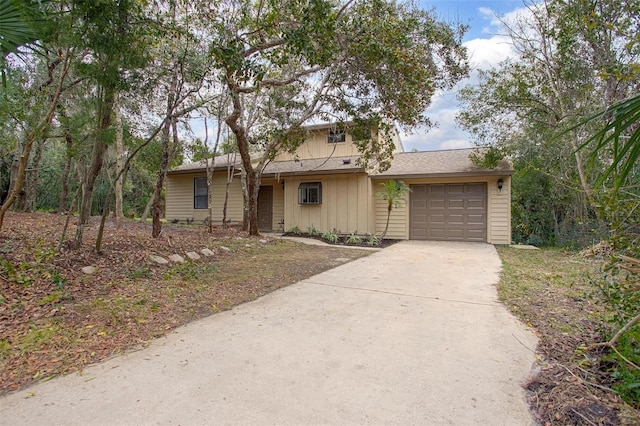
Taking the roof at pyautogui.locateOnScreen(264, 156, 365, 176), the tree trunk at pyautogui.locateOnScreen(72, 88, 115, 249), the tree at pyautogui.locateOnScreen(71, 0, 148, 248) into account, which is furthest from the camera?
the roof at pyautogui.locateOnScreen(264, 156, 365, 176)

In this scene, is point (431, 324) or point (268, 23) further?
point (268, 23)

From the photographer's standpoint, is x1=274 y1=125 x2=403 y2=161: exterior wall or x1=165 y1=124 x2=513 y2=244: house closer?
x1=165 y1=124 x2=513 y2=244: house

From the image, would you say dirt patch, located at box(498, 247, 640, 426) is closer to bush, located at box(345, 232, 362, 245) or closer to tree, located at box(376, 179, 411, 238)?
tree, located at box(376, 179, 411, 238)

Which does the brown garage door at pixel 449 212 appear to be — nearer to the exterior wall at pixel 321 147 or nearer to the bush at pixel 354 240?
the bush at pixel 354 240

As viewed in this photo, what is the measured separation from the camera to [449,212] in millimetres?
11320

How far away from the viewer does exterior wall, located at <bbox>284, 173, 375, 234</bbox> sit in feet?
38.2

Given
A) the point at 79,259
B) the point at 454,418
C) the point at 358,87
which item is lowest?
the point at 454,418

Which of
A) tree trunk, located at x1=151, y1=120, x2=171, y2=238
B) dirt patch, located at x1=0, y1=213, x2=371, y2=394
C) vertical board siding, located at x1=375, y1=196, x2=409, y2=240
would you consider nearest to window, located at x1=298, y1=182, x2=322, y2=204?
vertical board siding, located at x1=375, y1=196, x2=409, y2=240

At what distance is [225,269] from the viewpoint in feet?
20.1

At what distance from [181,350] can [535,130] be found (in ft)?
36.8

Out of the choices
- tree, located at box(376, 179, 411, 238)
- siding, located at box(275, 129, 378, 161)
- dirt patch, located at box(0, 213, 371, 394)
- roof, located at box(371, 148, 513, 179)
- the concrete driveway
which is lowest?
the concrete driveway

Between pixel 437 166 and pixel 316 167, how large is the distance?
4.43 metres

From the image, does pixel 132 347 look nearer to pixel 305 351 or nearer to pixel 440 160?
pixel 305 351

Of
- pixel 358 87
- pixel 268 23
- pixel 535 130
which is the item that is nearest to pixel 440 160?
pixel 535 130
